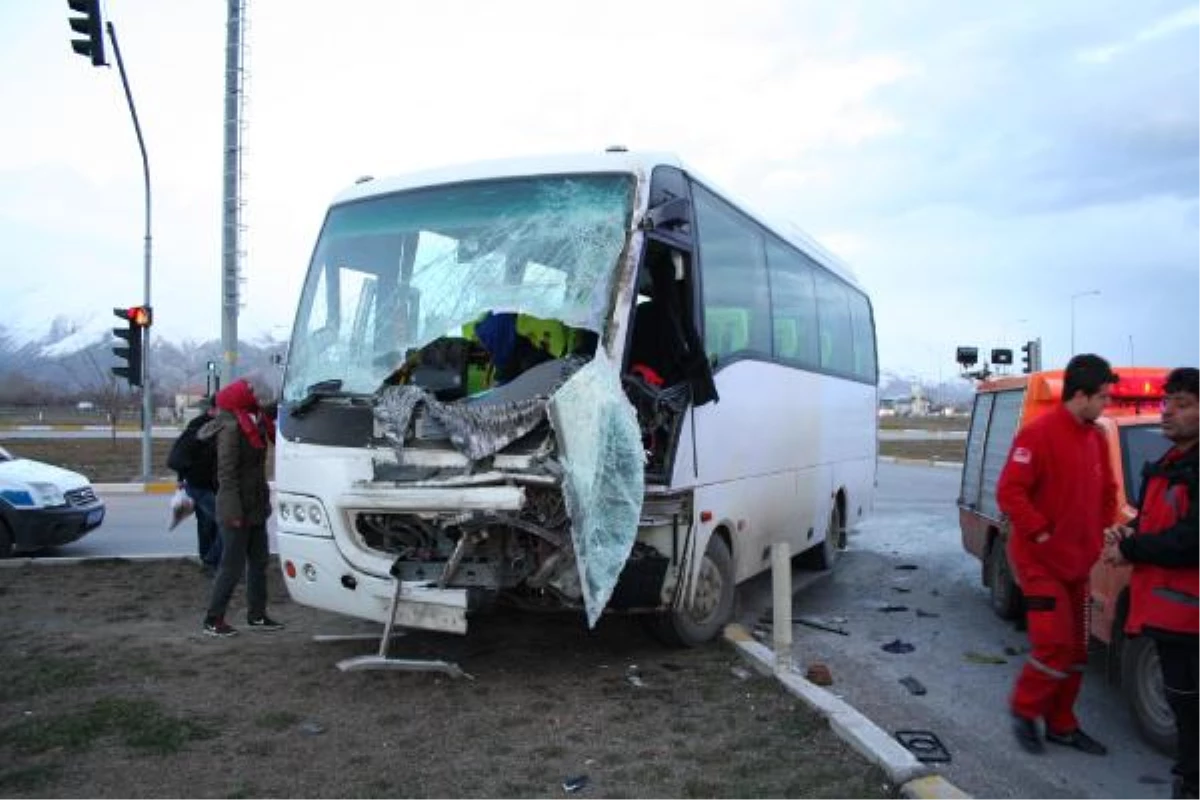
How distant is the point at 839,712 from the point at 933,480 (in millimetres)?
21543

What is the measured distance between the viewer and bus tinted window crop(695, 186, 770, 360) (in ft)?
24.3

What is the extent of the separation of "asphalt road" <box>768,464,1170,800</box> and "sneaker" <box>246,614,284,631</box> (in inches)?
156

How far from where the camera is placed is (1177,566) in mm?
4316

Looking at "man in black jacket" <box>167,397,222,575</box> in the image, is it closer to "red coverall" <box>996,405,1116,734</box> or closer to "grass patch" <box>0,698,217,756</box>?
"grass patch" <box>0,698,217,756</box>

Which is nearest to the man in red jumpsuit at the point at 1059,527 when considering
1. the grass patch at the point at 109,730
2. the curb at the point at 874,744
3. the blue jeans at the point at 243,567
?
the curb at the point at 874,744

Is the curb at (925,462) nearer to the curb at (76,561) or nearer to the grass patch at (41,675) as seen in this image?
the curb at (76,561)

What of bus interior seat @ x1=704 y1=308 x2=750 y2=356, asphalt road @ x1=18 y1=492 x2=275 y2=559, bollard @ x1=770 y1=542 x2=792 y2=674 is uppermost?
bus interior seat @ x1=704 y1=308 x2=750 y2=356

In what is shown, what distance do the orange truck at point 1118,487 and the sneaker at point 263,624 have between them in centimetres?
573

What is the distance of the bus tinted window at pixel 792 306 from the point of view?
917cm

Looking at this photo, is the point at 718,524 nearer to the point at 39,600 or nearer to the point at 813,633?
the point at 813,633

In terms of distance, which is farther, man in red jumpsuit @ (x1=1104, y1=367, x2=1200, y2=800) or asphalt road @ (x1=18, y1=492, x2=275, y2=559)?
asphalt road @ (x1=18, y1=492, x2=275, y2=559)

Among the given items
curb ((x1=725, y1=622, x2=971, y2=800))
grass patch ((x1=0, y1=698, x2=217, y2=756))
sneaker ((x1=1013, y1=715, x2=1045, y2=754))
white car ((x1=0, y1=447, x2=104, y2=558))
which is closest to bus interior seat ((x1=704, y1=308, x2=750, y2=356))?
curb ((x1=725, y1=622, x2=971, y2=800))

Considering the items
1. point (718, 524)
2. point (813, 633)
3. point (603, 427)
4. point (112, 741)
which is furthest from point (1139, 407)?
point (112, 741)

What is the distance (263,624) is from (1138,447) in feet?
21.1
